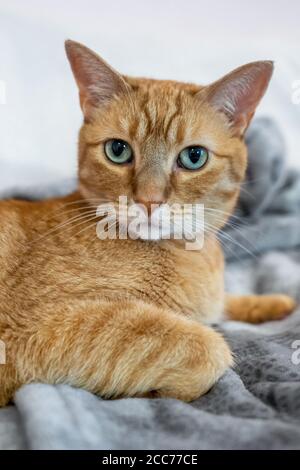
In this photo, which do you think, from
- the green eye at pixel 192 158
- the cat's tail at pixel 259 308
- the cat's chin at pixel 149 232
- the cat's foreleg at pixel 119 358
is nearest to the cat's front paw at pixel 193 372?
the cat's foreleg at pixel 119 358

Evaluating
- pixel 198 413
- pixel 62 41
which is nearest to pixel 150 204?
pixel 198 413

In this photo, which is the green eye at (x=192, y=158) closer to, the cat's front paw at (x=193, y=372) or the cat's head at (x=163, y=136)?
the cat's head at (x=163, y=136)

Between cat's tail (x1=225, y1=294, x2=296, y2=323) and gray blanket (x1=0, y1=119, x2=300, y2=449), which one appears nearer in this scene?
gray blanket (x1=0, y1=119, x2=300, y2=449)

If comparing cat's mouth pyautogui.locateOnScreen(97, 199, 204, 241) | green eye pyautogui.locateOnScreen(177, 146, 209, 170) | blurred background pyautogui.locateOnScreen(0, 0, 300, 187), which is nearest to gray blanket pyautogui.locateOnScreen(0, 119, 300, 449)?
cat's mouth pyautogui.locateOnScreen(97, 199, 204, 241)

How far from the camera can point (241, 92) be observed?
1.31 metres

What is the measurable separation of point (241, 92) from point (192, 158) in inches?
8.3

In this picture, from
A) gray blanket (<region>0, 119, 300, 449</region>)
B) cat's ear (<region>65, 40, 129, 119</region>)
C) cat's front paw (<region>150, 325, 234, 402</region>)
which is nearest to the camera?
gray blanket (<region>0, 119, 300, 449</region>)

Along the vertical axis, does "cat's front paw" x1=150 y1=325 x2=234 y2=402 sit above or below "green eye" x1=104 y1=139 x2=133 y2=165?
below

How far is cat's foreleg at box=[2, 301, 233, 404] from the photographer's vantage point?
1089 millimetres

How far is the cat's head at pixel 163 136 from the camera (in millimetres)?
1224

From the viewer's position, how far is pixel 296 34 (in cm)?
238

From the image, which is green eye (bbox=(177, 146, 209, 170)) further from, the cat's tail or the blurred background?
the blurred background

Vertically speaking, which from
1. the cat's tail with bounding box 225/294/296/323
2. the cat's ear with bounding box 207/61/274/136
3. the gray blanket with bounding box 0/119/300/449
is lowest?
the cat's tail with bounding box 225/294/296/323
